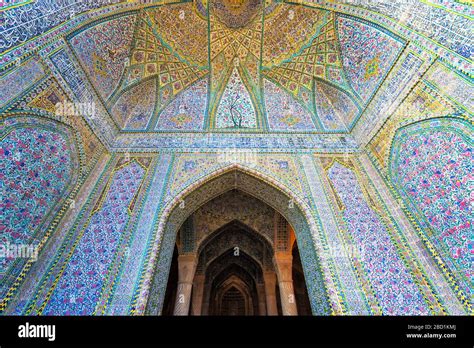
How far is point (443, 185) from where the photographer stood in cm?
345

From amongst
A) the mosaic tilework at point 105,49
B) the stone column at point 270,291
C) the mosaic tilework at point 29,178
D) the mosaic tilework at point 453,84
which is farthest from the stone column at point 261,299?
the mosaic tilework at point 105,49

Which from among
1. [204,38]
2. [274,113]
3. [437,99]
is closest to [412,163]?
[437,99]

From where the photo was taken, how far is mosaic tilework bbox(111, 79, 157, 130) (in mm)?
5281

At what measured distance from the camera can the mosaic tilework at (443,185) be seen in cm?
315

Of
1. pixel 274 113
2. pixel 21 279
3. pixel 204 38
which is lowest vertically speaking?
pixel 21 279

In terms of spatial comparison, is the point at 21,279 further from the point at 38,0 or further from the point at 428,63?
the point at 428,63

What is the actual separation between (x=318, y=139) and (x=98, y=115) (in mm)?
4697

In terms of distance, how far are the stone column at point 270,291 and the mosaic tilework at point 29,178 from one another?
654 cm

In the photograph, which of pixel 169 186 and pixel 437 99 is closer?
pixel 437 99

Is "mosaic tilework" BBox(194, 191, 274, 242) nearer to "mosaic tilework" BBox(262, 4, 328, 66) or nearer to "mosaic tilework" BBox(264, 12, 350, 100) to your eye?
"mosaic tilework" BBox(264, 12, 350, 100)

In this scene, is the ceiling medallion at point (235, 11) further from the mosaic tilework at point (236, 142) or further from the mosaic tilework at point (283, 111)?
the mosaic tilework at point (236, 142)

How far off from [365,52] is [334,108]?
1.39m

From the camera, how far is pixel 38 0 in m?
3.33

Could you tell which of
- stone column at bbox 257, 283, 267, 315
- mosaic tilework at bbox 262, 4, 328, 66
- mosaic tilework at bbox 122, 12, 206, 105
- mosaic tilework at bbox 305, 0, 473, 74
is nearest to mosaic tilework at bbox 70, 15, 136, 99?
mosaic tilework at bbox 122, 12, 206, 105
